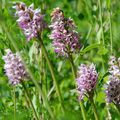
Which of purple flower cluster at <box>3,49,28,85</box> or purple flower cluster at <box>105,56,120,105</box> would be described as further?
purple flower cluster at <box>3,49,28,85</box>

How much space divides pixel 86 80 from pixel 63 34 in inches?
9.4

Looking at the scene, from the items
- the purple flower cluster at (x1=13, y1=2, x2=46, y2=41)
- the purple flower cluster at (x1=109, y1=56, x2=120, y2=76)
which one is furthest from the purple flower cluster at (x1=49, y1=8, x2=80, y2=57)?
the purple flower cluster at (x1=109, y1=56, x2=120, y2=76)

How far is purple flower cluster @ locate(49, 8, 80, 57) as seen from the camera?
90.4 inches

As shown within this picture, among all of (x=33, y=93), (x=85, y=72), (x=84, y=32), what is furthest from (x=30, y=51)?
(x=84, y=32)

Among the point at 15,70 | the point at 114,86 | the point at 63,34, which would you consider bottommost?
the point at 114,86

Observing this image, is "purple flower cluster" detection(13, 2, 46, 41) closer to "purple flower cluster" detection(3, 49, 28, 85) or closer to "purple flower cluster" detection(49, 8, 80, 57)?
"purple flower cluster" detection(49, 8, 80, 57)

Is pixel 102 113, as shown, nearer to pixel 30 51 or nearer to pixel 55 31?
pixel 30 51

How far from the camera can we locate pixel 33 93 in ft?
11.2

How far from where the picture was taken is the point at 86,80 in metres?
2.23

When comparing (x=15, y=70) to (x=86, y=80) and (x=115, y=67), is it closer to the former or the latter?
(x=86, y=80)

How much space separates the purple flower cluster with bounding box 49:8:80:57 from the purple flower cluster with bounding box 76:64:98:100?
113mm

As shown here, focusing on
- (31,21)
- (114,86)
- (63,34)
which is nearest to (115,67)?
(114,86)

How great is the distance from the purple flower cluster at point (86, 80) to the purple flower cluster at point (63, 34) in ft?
0.37

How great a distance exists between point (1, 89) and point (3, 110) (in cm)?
114
